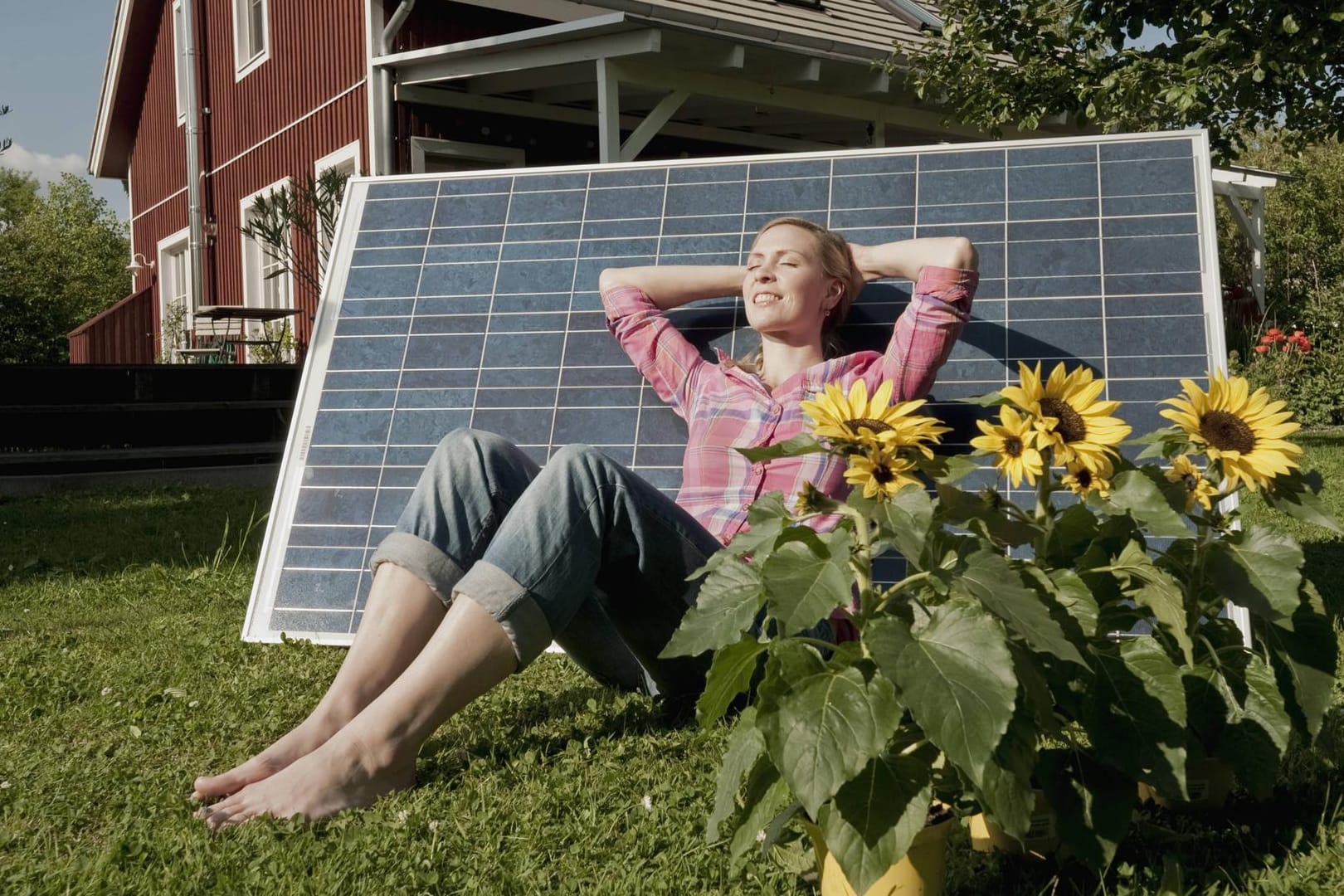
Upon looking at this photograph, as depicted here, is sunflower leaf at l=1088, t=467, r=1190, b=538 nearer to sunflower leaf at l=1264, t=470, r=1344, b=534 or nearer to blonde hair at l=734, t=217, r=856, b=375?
sunflower leaf at l=1264, t=470, r=1344, b=534

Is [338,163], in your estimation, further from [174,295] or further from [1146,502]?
[1146,502]

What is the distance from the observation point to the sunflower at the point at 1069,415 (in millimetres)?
2141

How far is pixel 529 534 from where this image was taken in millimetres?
2812

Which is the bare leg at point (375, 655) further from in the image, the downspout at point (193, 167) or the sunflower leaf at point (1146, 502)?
the downspout at point (193, 167)

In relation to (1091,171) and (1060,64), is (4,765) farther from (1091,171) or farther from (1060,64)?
(1060,64)

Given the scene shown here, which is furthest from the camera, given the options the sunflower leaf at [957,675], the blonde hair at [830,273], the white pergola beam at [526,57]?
the white pergola beam at [526,57]

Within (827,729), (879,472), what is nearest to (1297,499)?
(879,472)

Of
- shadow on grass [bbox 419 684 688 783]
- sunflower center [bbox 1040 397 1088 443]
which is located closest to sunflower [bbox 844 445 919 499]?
sunflower center [bbox 1040 397 1088 443]

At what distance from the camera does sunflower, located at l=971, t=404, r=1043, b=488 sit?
2.13m

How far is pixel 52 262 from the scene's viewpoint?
4522 cm

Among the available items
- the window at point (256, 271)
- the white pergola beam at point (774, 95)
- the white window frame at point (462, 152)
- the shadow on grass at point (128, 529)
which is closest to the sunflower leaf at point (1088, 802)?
the shadow on grass at point (128, 529)

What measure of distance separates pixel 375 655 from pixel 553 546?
0.49 meters

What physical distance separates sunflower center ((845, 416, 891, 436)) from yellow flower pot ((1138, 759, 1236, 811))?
2.74ft

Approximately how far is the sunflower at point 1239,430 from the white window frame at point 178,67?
17429 millimetres
